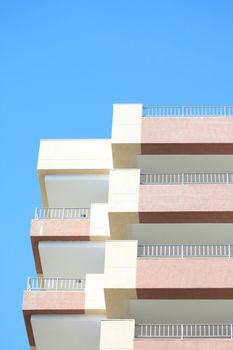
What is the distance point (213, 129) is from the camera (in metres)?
41.2

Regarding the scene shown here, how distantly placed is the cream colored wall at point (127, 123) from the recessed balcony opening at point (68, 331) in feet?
25.1

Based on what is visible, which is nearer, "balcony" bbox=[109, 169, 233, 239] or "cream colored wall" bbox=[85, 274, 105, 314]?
"cream colored wall" bbox=[85, 274, 105, 314]

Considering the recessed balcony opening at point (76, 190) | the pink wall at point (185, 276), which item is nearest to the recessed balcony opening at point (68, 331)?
the pink wall at point (185, 276)

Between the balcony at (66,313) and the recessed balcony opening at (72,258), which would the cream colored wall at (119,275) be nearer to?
the balcony at (66,313)

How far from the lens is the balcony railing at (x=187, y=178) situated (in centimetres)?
4091

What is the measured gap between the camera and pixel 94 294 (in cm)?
3825

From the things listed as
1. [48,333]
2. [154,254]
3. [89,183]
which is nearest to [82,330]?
[48,333]

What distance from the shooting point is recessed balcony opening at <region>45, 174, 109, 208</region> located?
4269 centimetres

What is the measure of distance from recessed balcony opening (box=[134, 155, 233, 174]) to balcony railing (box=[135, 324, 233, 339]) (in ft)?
24.6

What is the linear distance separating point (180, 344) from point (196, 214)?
594cm

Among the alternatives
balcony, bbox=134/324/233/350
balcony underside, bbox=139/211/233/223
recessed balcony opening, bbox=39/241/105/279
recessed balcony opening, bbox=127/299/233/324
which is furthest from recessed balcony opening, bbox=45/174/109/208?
balcony, bbox=134/324/233/350

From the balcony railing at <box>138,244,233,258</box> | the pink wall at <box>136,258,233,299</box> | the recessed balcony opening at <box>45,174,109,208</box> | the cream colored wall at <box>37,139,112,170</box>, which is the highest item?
the cream colored wall at <box>37,139,112,170</box>

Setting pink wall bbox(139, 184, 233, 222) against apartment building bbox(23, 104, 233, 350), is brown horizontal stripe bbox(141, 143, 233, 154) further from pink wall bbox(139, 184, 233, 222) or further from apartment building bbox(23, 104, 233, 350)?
pink wall bbox(139, 184, 233, 222)

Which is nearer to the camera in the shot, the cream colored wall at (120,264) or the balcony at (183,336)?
the balcony at (183,336)
